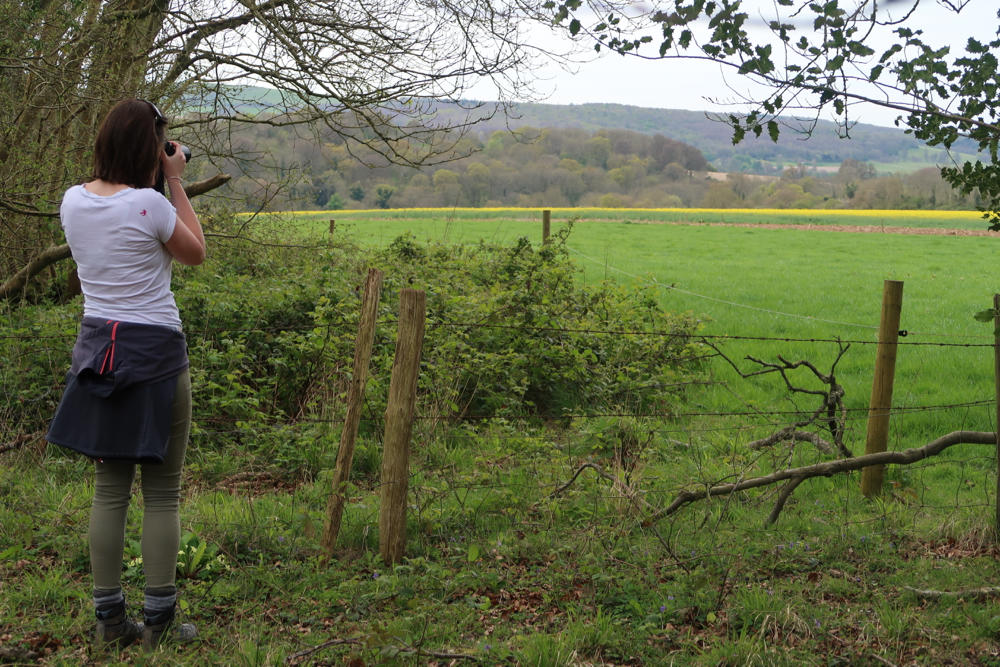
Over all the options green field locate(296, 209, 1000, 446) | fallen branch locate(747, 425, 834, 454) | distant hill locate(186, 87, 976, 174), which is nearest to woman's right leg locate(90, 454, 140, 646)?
fallen branch locate(747, 425, 834, 454)

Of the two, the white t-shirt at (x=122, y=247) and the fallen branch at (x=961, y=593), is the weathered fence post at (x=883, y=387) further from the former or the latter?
the white t-shirt at (x=122, y=247)

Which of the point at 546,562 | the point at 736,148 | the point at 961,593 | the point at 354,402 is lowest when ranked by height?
the point at 546,562

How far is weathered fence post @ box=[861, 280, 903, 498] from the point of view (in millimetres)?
5559

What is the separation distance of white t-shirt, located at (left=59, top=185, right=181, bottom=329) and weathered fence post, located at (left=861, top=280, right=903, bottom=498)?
4456mm

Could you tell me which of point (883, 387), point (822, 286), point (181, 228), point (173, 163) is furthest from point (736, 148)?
point (181, 228)

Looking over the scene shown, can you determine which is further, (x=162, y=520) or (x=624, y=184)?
(x=624, y=184)

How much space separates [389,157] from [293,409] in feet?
10.9

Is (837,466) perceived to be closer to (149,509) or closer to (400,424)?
(400,424)

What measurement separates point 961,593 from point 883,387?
1.90 m

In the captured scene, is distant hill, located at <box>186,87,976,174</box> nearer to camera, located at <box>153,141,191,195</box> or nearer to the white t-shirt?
camera, located at <box>153,141,191,195</box>

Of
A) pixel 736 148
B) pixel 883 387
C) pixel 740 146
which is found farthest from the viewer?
pixel 736 148

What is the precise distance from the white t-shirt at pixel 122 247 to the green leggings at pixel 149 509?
1.11 feet

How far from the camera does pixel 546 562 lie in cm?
459

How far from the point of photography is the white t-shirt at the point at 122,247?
3.11m
